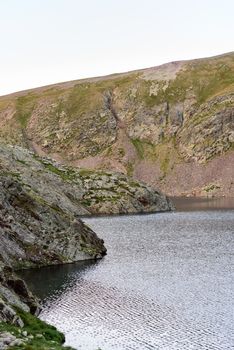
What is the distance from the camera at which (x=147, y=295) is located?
71188 mm

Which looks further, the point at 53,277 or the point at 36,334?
the point at 53,277

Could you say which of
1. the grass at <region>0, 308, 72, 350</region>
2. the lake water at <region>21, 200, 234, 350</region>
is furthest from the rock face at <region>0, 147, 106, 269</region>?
the grass at <region>0, 308, 72, 350</region>

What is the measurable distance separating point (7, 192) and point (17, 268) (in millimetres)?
15017

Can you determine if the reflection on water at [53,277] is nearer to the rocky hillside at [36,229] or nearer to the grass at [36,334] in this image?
the rocky hillside at [36,229]

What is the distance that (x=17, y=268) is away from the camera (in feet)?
292

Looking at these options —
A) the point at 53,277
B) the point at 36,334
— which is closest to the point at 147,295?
the point at 53,277

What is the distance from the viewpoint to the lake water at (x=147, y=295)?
54219 mm

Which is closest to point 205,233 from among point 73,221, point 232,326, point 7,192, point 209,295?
point 73,221

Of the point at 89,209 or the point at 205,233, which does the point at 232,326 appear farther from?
the point at 89,209

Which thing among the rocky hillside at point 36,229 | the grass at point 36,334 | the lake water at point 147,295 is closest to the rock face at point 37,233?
the rocky hillside at point 36,229

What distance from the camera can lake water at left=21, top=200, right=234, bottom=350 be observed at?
178 feet

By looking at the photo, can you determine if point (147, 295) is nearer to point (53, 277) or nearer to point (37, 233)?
point (53, 277)

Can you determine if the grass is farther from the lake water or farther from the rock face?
the rock face

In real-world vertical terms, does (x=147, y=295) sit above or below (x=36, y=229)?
below
